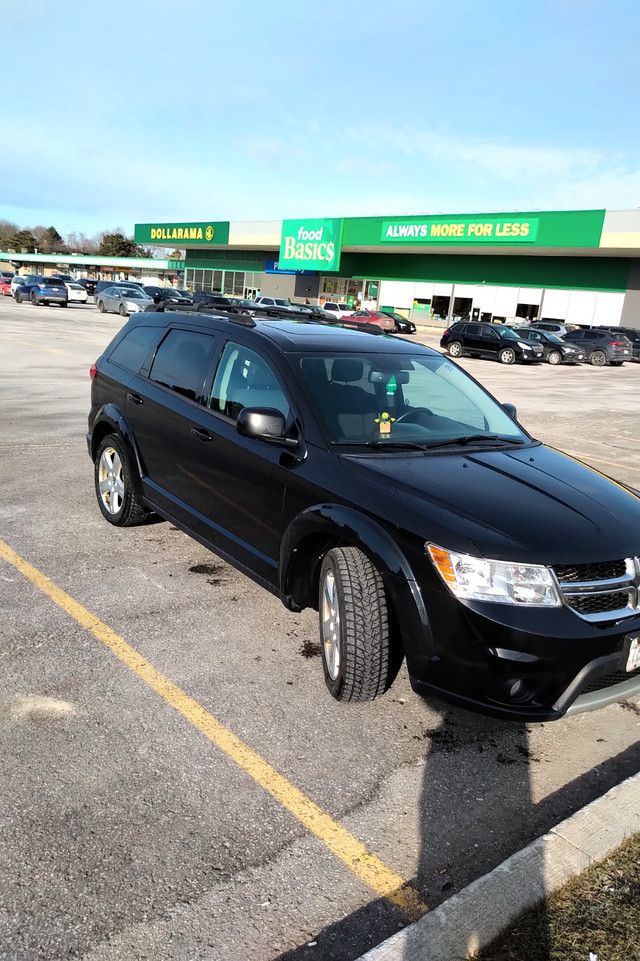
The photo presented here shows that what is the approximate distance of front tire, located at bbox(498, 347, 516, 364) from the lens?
97.1 ft

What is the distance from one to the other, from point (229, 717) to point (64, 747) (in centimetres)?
72

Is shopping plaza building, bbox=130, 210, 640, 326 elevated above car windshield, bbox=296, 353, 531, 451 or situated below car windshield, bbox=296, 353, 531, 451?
above

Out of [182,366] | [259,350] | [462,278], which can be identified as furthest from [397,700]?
[462,278]

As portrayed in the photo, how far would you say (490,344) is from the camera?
30266 mm

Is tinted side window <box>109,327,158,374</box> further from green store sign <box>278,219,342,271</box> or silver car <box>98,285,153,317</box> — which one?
green store sign <box>278,219,342,271</box>

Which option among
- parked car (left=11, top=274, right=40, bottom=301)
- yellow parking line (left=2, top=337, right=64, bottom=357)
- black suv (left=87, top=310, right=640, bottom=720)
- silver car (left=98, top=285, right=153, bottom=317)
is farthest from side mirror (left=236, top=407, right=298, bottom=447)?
parked car (left=11, top=274, right=40, bottom=301)

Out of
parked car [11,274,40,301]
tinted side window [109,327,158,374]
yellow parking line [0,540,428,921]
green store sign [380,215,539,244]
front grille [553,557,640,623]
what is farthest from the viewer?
parked car [11,274,40,301]

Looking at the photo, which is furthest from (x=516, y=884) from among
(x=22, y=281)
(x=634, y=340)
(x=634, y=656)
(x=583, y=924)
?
(x=22, y=281)

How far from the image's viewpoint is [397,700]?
3.64 meters

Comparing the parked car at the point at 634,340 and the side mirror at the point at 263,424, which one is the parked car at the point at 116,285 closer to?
the parked car at the point at 634,340

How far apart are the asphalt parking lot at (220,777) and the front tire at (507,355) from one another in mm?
26601

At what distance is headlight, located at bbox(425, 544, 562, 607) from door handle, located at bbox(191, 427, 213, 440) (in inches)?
79.1

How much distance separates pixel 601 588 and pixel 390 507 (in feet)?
3.06

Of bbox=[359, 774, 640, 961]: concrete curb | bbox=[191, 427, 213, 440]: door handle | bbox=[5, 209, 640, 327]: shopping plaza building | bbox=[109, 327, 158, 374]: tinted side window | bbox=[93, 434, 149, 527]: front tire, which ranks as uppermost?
bbox=[5, 209, 640, 327]: shopping plaza building
